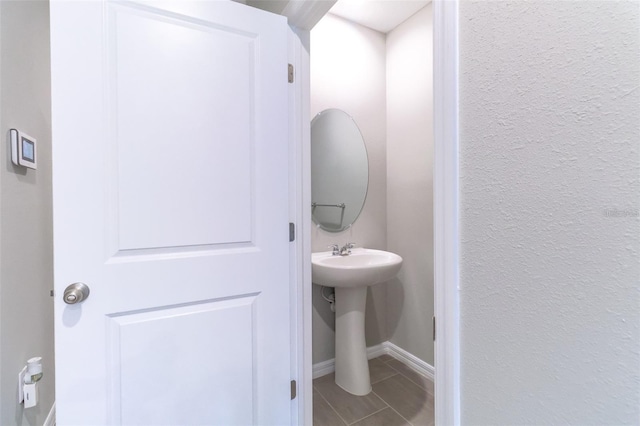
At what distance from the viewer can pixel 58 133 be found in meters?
0.91

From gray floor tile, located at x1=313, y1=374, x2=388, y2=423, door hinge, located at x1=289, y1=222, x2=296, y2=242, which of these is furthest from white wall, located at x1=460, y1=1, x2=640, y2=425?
gray floor tile, located at x1=313, y1=374, x2=388, y2=423

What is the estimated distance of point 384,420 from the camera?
61.9 inches

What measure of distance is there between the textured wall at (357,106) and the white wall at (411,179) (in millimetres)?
75

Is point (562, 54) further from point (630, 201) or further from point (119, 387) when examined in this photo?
point (119, 387)

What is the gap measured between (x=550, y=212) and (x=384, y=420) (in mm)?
1588

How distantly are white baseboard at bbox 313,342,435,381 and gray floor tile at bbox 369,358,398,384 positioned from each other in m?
0.06

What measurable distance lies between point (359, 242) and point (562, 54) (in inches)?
69.7

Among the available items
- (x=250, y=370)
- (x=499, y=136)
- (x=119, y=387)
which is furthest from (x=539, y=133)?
(x=119, y=387)

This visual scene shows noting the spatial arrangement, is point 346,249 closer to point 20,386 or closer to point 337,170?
point 337,170

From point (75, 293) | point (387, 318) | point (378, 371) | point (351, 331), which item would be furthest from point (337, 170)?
point (75, 293)

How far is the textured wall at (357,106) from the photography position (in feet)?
6.50

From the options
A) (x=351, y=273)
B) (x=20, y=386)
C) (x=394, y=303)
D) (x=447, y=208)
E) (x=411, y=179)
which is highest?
(x=411, y=179)

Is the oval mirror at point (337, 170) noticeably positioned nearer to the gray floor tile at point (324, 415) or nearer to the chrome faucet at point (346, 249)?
the chrome faucet at point (346, 249)

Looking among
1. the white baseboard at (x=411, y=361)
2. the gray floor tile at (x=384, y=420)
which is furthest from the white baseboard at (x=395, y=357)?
the gray floor tile at (x=384, y=420)
